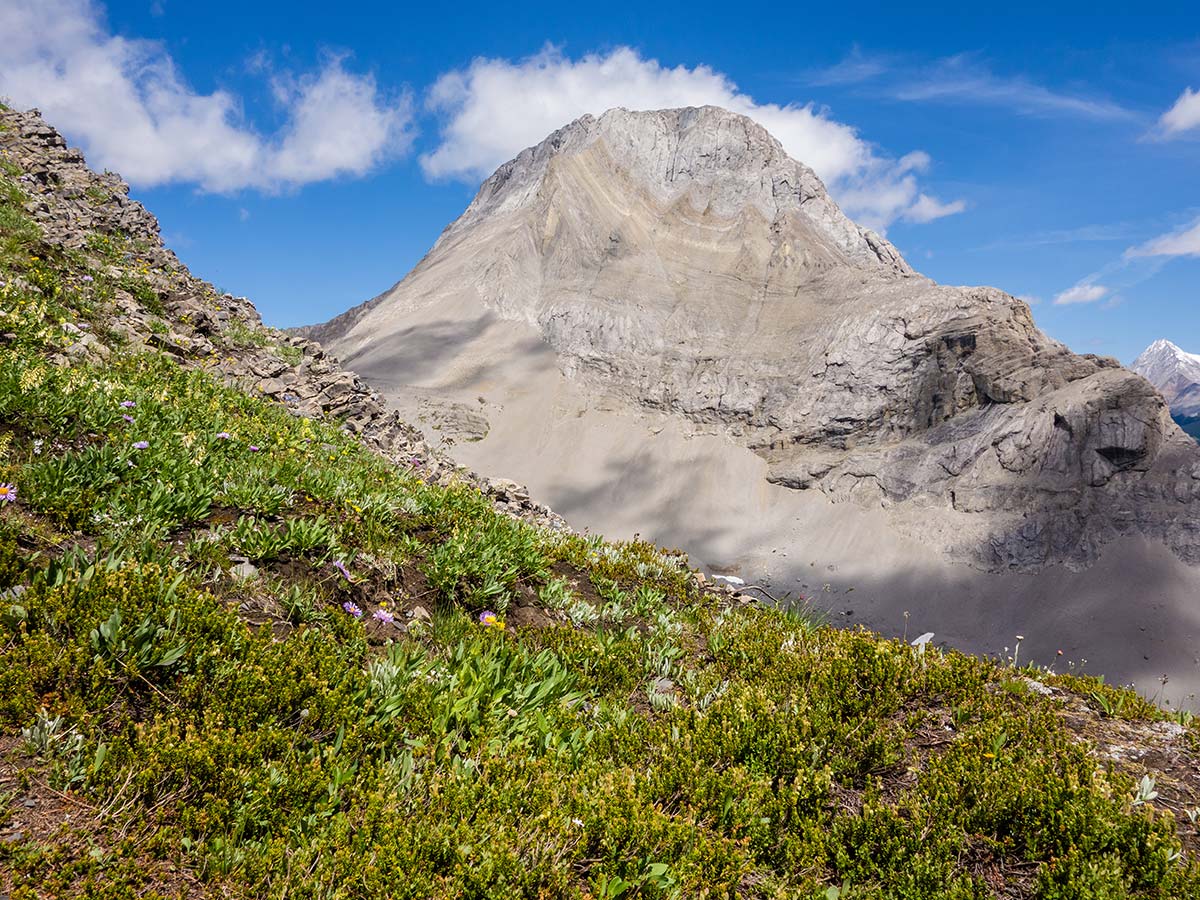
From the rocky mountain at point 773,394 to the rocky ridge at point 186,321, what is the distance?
67.4 m

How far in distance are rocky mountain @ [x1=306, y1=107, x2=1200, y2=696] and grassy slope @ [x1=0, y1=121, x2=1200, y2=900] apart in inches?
2905

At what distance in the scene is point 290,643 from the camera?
373cm

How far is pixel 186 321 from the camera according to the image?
13.1 m

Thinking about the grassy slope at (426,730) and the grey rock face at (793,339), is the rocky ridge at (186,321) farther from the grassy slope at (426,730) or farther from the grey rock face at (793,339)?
the grey rock face at (793,339)

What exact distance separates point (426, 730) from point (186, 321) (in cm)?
1290

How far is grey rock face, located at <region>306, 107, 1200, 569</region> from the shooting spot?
3081 inches

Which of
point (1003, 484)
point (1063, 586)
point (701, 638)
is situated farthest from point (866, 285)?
point (701, 638)

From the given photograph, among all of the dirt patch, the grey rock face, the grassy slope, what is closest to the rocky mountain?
the grey rock face

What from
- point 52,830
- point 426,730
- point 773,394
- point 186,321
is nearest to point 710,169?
point 773,394

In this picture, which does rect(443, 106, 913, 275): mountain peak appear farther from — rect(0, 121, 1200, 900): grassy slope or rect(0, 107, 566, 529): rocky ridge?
rect(0, 121, 1200, 900): grassy slope

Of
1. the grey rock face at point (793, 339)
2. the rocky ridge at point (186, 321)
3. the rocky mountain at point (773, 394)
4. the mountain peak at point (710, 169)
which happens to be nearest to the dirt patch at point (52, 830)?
the rocky ridge at point (186, 321)

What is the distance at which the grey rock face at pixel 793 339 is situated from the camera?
7825cm

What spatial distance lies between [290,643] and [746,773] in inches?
111

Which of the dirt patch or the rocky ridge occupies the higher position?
the rocky ridge
